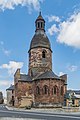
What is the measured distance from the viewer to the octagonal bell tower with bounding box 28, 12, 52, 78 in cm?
5986

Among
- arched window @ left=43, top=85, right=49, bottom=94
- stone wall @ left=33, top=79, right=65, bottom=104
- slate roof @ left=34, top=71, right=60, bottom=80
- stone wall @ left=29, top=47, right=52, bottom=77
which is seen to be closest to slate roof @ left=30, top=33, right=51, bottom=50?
stone wall @ left=29, top=47, right=52, bottom=77

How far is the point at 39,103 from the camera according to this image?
5459cm

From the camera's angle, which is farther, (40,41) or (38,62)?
(40,41)

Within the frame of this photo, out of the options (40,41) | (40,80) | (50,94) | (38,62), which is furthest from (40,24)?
(50,94)

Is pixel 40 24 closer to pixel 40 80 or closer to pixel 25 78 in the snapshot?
pixel 25 78

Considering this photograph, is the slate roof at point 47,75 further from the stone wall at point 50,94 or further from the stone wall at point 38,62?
the stone wall at point 38,62

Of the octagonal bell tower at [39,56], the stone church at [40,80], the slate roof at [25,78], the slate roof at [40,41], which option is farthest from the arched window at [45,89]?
the slate roof at [40,41]

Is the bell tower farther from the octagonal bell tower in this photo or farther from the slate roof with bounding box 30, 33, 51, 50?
the slate roof with bounding box 30, 33, 51, 50

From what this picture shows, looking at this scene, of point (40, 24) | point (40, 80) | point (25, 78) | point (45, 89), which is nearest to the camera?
point (45, 89)

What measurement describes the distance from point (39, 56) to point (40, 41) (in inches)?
150

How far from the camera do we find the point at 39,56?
2378 inches

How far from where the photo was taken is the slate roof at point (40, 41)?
61.1 m

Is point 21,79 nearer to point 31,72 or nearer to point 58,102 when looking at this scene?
point 31,72

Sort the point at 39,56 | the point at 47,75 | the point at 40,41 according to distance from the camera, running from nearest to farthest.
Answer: the point at 47,75, the point at 39,56, the point at 40,41
